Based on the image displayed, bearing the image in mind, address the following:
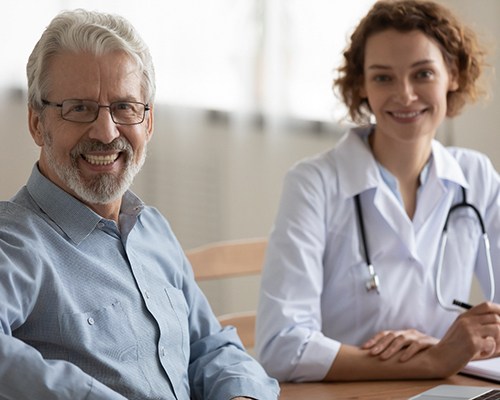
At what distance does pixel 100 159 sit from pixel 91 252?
0.15 meters

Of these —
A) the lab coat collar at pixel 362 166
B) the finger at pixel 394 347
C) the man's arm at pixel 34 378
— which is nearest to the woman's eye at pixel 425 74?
the lab coat collar at pixel 362 166

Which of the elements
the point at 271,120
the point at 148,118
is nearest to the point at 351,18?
the point at 271,120

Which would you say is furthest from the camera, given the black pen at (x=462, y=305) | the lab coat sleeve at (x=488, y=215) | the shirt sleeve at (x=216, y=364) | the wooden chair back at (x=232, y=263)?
the wooden chair back at (x=232, y=263)

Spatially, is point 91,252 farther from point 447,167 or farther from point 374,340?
point 447,167

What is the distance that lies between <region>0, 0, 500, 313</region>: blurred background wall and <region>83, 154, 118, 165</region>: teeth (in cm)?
207

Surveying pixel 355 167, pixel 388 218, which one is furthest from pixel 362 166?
pixel 388 218

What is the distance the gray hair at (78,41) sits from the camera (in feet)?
5.14

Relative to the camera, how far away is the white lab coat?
207cm

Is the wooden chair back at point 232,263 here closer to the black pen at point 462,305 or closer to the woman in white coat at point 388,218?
the woman in white coat at point 388,218

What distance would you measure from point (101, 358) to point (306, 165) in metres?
0.86

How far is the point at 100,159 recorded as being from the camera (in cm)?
160

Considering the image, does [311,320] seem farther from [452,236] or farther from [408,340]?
[452,236]

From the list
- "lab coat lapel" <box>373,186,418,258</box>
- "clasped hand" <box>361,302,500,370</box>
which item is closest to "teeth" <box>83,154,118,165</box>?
"clasped hand" <box>361,302,500,370</box>

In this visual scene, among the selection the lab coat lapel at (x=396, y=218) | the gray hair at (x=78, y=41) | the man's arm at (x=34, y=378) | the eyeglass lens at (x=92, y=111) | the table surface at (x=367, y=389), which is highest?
the gray hair at (x=78, y=41)
